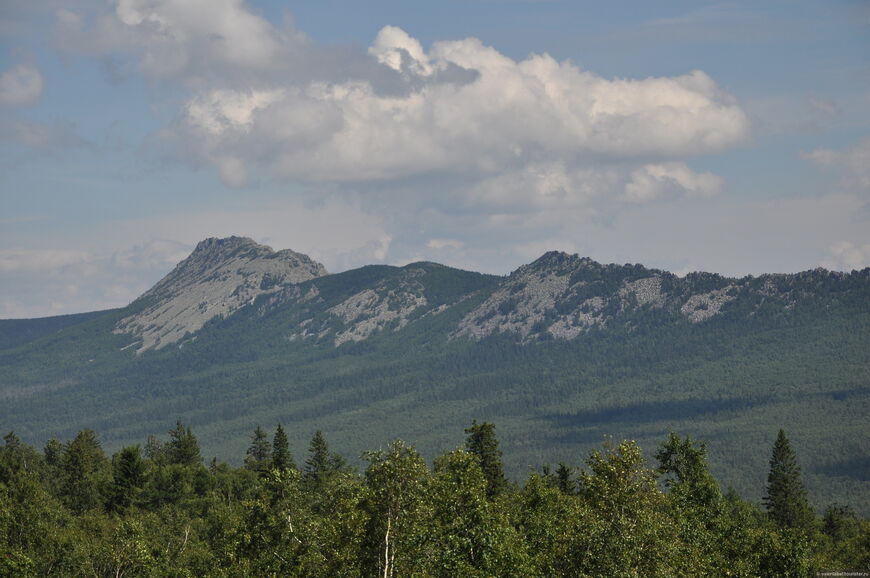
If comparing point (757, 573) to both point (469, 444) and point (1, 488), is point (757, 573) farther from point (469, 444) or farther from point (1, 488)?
point (1, 488)

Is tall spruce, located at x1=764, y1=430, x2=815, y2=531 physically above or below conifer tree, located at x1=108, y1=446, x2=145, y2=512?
below

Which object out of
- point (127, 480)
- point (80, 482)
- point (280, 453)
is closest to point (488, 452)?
point (280, 453)

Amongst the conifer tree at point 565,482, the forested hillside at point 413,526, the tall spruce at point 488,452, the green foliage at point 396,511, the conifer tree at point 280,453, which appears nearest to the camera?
the green foliage at point 396,511

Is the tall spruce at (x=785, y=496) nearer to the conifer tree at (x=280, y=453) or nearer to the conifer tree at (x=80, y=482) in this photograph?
the conifer tree at (x=280, y=453)

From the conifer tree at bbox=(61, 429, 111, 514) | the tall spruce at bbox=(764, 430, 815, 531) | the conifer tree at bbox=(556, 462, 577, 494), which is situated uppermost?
the conifer tree at bbox=(61, 429, 111, 514)

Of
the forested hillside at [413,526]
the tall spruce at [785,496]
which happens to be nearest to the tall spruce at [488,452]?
the forested hillside at [413,526]

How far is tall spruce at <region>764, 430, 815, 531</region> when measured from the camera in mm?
151875

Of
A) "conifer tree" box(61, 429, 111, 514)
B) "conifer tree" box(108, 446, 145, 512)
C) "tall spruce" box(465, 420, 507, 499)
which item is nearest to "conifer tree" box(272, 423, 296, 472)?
"conifer tree" box(108, 446, 145, 512)

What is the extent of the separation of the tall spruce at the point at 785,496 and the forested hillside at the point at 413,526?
3171mm

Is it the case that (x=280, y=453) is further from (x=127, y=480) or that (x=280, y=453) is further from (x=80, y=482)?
(x=80, y=482)

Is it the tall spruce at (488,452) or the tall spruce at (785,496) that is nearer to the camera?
the tall spruce at (488,452)

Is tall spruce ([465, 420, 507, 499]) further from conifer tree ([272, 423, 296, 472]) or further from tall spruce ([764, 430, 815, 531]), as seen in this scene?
tall spruce ([764, 430, 815, 531])

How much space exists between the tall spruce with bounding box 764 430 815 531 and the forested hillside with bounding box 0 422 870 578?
3171 millimetres

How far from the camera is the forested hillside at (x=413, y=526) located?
5788cm
